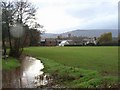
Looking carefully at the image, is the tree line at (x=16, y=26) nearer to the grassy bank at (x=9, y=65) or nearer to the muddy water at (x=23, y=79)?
the grassy bank at (x=9, y=65)

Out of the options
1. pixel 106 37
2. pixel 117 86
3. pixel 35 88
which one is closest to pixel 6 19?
pixel 35 88

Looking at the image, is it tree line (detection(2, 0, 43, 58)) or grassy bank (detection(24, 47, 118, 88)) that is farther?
tree line (detection(2, 0, 43, 58))

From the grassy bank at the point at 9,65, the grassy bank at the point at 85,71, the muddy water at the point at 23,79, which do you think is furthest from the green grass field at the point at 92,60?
the grassy bank at the point at 9,65

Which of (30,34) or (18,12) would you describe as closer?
(18,12)

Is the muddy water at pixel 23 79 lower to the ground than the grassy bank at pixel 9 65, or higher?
higher

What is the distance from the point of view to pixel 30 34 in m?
49.7

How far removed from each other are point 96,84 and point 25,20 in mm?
34650

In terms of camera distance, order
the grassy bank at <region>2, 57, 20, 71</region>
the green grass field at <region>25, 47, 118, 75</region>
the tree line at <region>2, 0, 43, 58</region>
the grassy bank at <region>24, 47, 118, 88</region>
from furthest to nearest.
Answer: the tree line at <region>2, 0, 43, 58</region> < the grassy bank at <region>2, 57, 20, 71</region> < the green grass field at <region>25, 47, 118, 75</region> < the grassy bank at <region>24, 47, 118, 88</region>

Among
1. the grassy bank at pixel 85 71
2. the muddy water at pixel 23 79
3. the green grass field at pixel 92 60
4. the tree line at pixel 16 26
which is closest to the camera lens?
the grassy bank at pixel 85 71

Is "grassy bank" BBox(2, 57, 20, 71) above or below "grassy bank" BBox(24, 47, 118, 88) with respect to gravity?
below

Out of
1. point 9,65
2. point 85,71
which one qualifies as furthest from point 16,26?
point 85,71

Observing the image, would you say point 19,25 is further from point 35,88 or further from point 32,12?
point 35,88

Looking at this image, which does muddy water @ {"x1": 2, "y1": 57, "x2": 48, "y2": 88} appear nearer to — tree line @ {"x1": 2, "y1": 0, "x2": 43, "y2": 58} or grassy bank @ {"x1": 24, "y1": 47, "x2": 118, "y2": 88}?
grassy bank @ {"x1": 24, "y1": 47, "x2": 118, "y2": 88}

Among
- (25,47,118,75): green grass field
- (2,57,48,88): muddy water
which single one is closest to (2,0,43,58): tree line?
(25,47,118,75): green grass field
